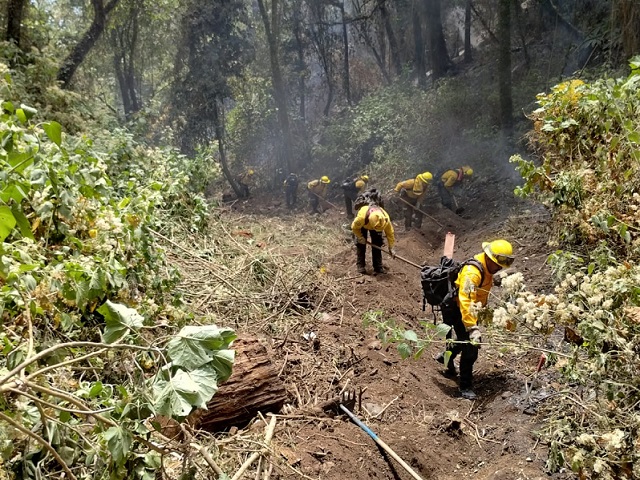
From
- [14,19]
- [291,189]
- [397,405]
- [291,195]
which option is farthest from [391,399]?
[291,195]

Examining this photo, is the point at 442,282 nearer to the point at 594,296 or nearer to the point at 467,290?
the point at 467,290

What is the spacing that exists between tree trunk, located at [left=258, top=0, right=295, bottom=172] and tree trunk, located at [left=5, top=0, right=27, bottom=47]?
464 inches

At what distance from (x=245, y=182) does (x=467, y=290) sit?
21.2 meters

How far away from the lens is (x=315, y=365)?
5.04 m

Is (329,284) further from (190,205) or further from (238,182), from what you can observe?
(238,182)

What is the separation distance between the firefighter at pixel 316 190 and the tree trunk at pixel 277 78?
228 inches

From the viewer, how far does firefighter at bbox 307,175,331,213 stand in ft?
58.0

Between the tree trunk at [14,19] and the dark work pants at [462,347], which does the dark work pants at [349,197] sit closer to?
the tree trunk at [14,19]

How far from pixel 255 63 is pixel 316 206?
11.1 m

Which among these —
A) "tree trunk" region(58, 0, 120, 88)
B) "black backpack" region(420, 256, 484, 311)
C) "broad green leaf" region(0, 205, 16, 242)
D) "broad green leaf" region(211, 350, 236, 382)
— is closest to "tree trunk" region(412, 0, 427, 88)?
"tree trunk" region(58, 0, 120, 88)

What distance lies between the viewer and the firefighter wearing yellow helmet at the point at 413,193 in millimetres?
12367

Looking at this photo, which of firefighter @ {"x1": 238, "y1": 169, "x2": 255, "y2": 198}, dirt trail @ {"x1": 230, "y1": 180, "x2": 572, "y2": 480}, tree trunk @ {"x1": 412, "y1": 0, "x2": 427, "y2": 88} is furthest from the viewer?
firefighter @ {"x1": 238, "y1": 169, "x2": 255, "y2": 198}

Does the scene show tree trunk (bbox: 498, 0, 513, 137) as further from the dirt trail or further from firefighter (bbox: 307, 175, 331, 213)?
the dirt trail

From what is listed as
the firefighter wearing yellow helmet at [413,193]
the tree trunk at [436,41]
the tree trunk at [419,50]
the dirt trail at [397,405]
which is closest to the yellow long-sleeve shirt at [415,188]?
the firefighter wearing yellow helmet at [413,193]
